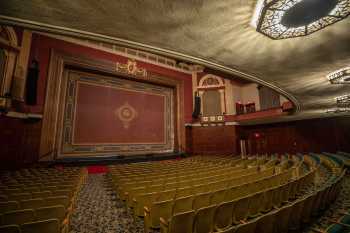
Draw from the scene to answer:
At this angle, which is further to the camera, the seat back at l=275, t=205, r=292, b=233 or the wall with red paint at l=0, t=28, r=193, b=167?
the wall with red paint at l=0, t=28, r=193, b=167

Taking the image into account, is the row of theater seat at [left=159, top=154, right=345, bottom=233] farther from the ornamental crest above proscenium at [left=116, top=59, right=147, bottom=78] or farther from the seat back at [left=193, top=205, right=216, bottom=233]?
the ornamental crest above proscenium at [left=116, top=59, right=147, bottom=78]

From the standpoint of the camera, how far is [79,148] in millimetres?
9227

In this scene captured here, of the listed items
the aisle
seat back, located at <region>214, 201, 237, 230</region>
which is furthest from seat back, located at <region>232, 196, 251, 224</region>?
the aisle

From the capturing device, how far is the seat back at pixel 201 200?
2555 millimetres

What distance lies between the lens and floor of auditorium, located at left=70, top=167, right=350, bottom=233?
262cm

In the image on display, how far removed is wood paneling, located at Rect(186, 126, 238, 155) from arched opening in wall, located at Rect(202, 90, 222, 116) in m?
1.37

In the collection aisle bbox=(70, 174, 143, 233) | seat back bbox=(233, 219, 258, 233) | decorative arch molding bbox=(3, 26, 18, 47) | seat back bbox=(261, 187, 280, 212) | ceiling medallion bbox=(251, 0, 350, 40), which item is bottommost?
aisle bbox=(70, 174, 143, 233)

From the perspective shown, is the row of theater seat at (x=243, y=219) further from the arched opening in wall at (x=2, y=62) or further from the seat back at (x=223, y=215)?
the arched opening in wall at (x=2, y=62)

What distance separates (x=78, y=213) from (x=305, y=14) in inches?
193

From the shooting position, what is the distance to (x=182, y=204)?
2449 mm

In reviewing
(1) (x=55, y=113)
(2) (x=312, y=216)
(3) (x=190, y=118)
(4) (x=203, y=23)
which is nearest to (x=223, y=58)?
(4) (x=203, y=23)

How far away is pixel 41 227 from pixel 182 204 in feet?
5.48

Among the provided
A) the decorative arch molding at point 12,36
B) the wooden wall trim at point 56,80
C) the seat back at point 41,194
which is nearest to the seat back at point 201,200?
the seat back at point 41,194

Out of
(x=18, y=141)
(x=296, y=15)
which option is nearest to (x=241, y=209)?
(x=296, y=15)
